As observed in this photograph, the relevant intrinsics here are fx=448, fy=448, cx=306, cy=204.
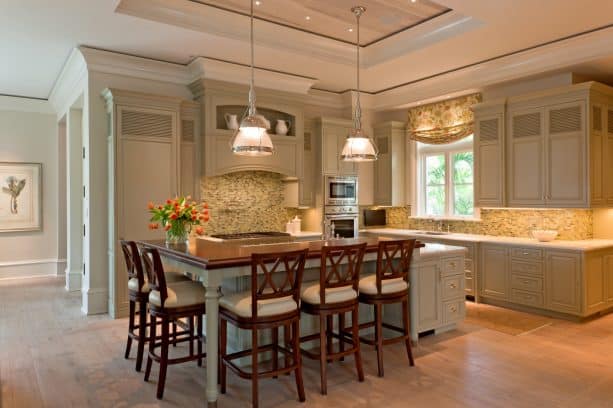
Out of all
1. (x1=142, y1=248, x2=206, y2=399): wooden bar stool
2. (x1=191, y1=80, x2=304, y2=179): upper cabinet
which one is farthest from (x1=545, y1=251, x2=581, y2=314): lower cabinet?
(x1=142, y1=248, x2=206, y2=399): wooden bar stool

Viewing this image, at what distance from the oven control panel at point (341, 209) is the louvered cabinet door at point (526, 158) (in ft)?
7.39

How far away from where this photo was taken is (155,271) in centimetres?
309

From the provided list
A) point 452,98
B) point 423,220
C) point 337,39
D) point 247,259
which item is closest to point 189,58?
point 337,39

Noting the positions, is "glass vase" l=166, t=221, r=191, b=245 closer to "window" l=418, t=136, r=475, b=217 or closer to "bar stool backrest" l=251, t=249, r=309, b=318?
"bar stool backrest" l=251, t=249, r=309, b=318

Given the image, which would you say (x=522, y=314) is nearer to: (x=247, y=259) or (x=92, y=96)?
(x=247, y=259)

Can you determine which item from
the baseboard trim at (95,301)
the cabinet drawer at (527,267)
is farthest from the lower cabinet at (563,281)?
the baseboard trim at (95,301)

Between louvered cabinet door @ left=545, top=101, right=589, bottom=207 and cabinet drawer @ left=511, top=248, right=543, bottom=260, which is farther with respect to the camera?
cabinet drawer @ left=511, top=248, right=543, bottom=260

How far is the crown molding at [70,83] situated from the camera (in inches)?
210

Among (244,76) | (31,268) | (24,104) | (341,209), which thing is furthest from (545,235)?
(24,104)

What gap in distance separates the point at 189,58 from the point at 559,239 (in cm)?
505

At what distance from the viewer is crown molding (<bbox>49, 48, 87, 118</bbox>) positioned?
5.33 meters

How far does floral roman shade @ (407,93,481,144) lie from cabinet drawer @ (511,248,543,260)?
6.14 feet

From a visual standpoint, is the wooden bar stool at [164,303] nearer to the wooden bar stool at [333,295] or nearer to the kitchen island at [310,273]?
the kitchen island at [310,273]

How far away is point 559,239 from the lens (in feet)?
18.2
